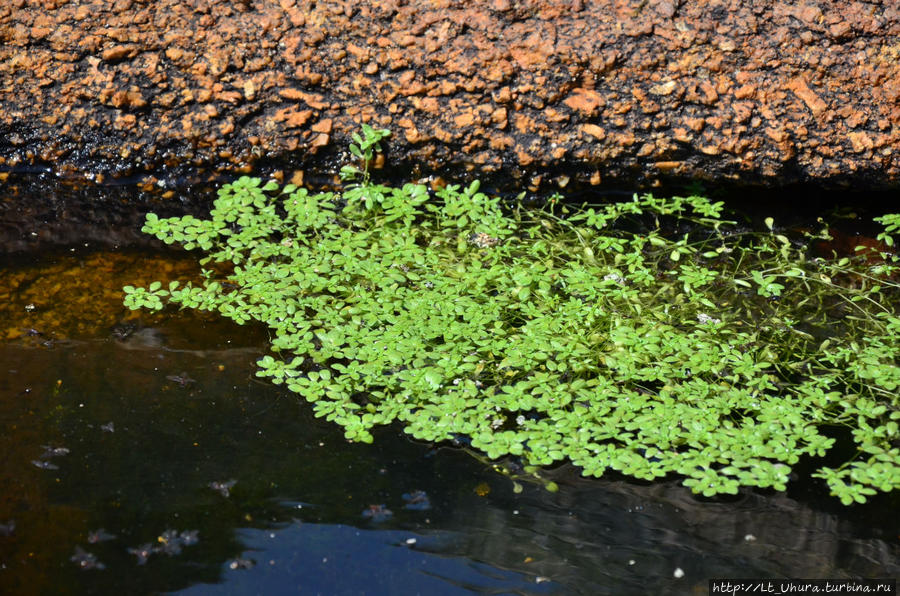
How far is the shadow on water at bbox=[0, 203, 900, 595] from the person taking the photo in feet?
7.83

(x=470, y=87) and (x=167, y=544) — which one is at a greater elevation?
(x=470, y=87)

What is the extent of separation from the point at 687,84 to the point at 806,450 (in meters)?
1.85

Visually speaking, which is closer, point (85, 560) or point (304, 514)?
point (85, 560)

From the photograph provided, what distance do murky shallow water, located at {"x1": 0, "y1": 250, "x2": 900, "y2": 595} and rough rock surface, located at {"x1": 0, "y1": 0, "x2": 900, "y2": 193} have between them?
154cm

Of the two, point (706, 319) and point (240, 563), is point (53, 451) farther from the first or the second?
point (706, 319)

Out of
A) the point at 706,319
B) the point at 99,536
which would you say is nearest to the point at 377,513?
the point at 99,536

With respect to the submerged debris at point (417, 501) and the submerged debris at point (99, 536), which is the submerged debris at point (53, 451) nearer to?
the submerged debris at point (99, 536)

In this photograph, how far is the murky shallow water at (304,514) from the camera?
94.0 inches

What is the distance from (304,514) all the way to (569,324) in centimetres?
126

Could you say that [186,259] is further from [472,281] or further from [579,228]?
[579,228]

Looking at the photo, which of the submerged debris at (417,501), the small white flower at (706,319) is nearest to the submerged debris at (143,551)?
the submerged debris at (417,501)

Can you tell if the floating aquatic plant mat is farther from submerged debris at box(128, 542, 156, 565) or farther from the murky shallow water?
submerged debris at box(128, 542, 156, 565)

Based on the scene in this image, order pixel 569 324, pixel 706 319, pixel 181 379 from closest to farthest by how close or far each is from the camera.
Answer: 1. pixel 181 379
2. pixel 569 324
3. pixel 706 319

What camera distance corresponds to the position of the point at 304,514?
257 cm
